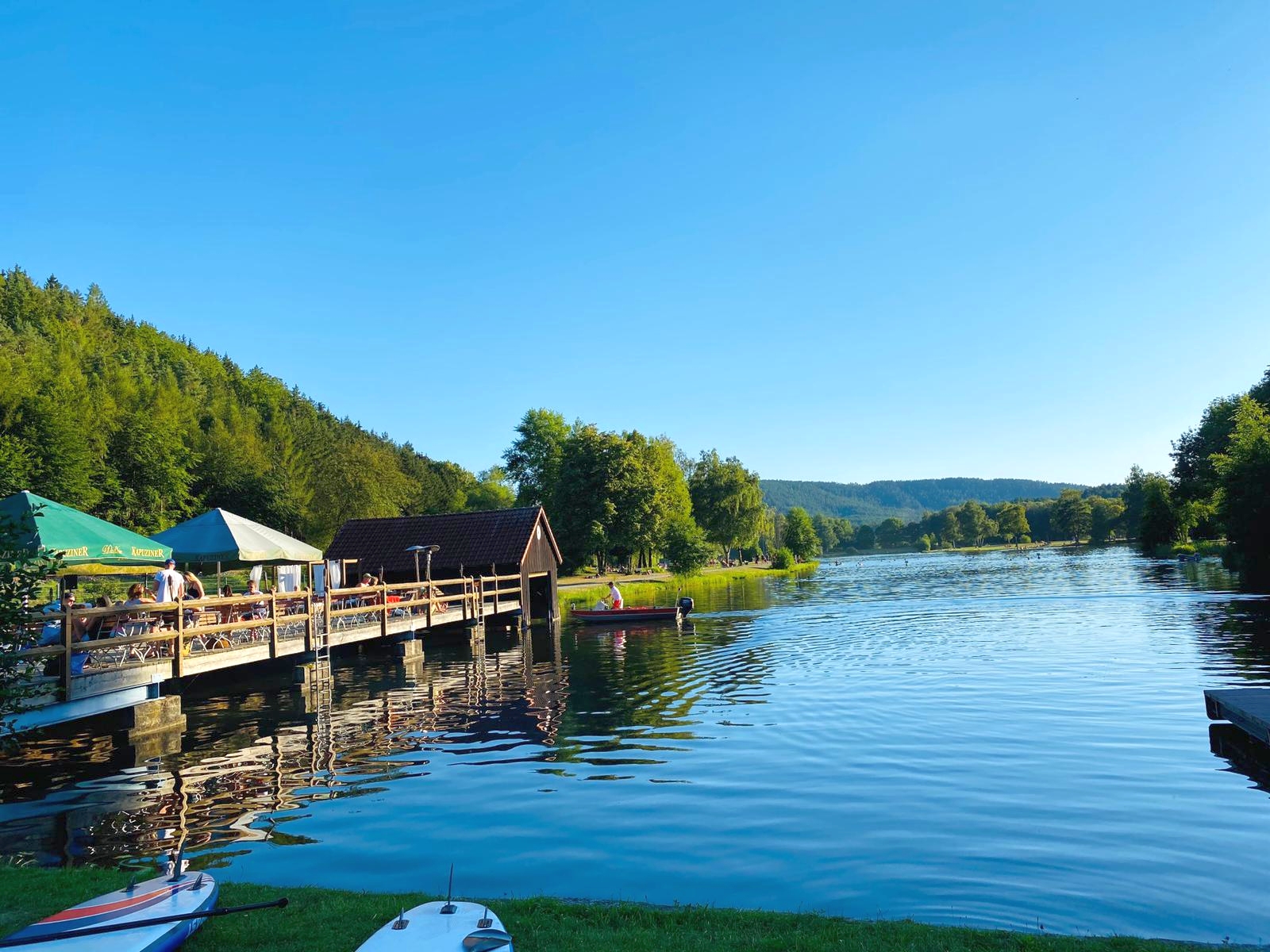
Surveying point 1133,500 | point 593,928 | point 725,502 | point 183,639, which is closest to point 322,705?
point 183,639

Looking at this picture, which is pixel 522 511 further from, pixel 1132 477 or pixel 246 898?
pixel 1132 477

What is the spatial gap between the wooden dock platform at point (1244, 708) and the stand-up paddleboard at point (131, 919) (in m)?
12.7

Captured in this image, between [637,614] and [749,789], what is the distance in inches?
1016

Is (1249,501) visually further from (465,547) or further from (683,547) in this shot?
(465,547)

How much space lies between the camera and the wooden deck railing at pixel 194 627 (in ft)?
41.3

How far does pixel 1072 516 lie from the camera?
15300 cm

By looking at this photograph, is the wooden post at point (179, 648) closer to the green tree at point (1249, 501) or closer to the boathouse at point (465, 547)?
the boathouse at point (465, 547)

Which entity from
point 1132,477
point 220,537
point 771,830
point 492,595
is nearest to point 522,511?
point 492,595

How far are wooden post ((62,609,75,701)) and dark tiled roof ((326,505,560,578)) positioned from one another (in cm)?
2452

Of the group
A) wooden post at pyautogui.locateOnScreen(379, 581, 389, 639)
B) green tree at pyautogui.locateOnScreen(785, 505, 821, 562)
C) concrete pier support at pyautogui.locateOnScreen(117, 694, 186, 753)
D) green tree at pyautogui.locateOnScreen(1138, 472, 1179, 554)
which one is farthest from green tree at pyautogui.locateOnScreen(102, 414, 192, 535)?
green tree at pyautogui.locateOnScreen(1138, 472, 1179, 554)

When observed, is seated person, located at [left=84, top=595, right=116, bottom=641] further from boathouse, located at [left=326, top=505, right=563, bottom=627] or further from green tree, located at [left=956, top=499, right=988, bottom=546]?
green tree, located at [left=956, top=499, right=988, bottom=546]

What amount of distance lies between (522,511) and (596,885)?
1249 inches

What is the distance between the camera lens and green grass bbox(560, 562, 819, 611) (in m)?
50.8

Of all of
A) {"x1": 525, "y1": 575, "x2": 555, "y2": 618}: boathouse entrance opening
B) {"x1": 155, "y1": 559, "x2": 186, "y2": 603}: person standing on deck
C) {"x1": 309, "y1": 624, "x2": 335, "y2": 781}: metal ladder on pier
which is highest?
{"x1": 155, "y1": 559, "x2": 186, "y2": 603}: person standing on deck
